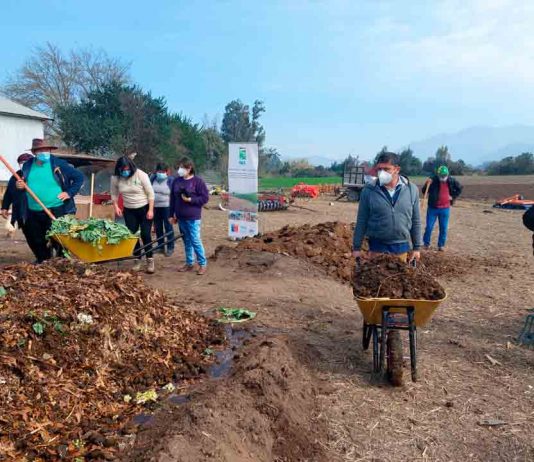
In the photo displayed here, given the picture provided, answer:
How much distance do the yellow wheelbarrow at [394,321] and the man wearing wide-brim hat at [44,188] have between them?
4657 mm

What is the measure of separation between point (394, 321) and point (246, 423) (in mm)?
1667

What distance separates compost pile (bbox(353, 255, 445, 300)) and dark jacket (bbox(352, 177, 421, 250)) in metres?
0.42

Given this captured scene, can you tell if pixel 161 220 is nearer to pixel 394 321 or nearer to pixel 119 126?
pixel 394 321

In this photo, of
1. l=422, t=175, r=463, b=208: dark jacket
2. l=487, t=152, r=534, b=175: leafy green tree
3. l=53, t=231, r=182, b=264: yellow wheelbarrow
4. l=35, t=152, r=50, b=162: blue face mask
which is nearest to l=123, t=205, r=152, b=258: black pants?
l=53, t=231, r=182, b=264: yellow wheelbarrow

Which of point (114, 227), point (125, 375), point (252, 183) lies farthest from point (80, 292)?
point (252, 183)

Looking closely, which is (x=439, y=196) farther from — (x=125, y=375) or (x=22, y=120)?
(x=22, y=120)

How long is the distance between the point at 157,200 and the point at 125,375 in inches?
234

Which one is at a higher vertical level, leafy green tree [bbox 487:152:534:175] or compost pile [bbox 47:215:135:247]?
leafy green tree [bbox 487:152:534:175]

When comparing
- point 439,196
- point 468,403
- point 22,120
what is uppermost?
point 22,120

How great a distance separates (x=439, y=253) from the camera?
34.4ft

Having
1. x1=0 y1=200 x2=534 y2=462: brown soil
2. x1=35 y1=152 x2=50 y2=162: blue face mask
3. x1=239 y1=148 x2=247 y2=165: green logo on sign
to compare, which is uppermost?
x1=239 y1=148 x2=247 y2=165: green logo on sign

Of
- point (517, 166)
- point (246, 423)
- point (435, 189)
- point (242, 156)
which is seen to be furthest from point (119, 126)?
point (517, 166)

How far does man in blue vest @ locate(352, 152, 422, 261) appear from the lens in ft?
16.1

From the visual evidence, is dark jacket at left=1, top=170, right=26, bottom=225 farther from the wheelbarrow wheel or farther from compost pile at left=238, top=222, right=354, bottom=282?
the wheelbarrow wheel
